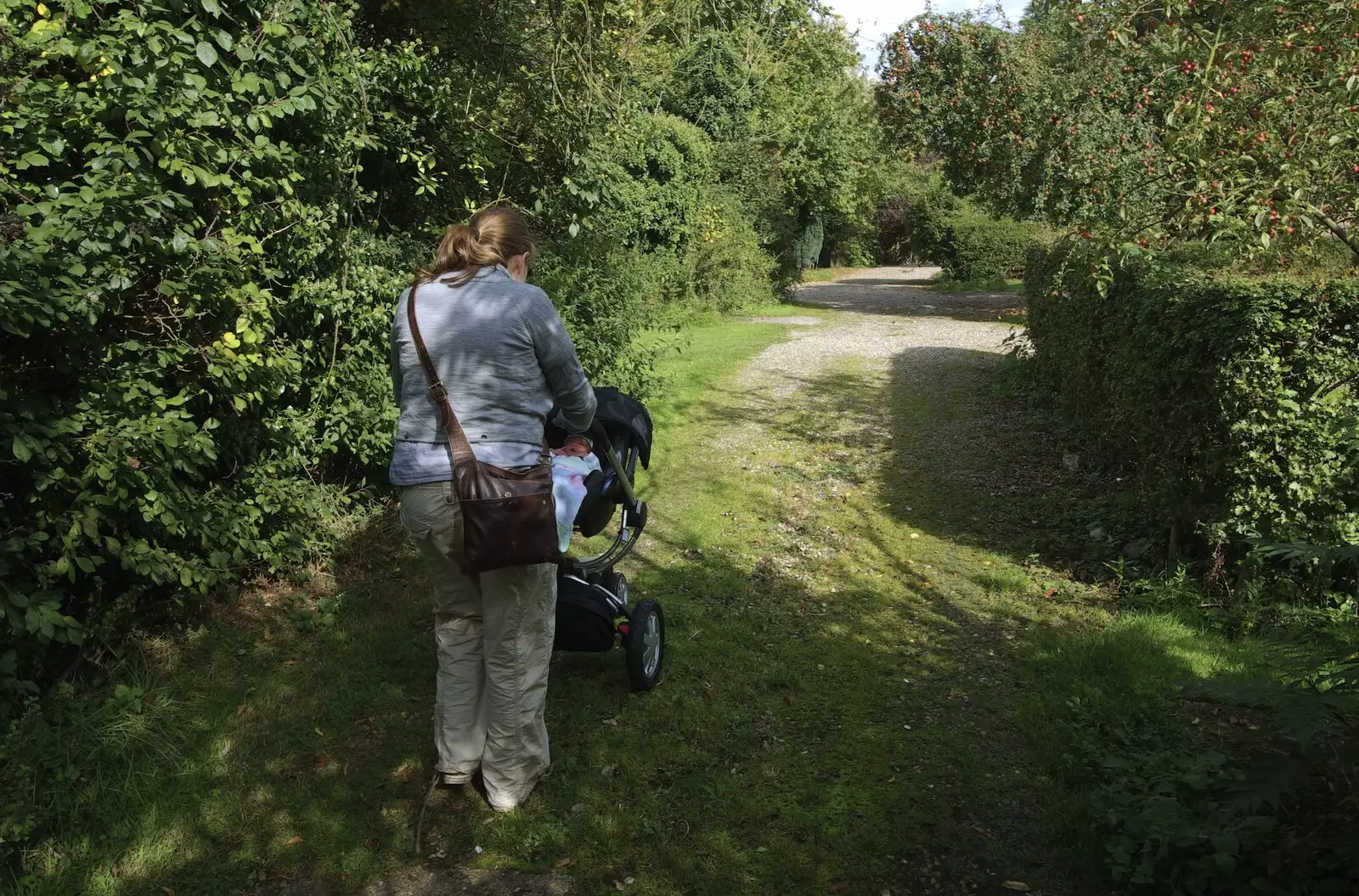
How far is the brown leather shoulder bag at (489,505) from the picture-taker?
3.72m

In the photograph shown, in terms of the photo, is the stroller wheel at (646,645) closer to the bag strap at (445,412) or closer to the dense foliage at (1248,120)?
the bag strap at (445,412)

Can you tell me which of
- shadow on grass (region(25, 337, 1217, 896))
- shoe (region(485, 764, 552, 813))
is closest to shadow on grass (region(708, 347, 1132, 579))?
shadow on grass (region(25, 337, 1217, 896))

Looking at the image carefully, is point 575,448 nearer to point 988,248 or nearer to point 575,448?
point 575,448

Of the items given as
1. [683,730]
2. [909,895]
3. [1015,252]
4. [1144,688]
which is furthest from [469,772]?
[1015,252]

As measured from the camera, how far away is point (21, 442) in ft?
12.0

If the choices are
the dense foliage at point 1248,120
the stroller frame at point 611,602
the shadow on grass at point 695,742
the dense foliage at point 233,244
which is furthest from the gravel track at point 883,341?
the stroller frame at point 611,602

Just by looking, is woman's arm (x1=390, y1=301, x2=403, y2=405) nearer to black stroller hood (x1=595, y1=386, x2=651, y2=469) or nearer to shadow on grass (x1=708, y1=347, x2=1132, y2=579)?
black stroller hood (x1=595, y1=386, x2=651, y2=469)

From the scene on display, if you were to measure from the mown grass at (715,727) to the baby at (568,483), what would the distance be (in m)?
1.04

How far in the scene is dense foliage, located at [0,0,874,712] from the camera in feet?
13.4

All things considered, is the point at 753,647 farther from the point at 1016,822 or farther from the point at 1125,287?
the point at 1125,287

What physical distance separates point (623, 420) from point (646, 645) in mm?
1143

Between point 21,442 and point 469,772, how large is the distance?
2117 millimetres

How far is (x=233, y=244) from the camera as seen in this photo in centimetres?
493

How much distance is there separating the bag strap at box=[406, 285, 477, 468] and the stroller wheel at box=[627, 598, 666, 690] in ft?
5.00
